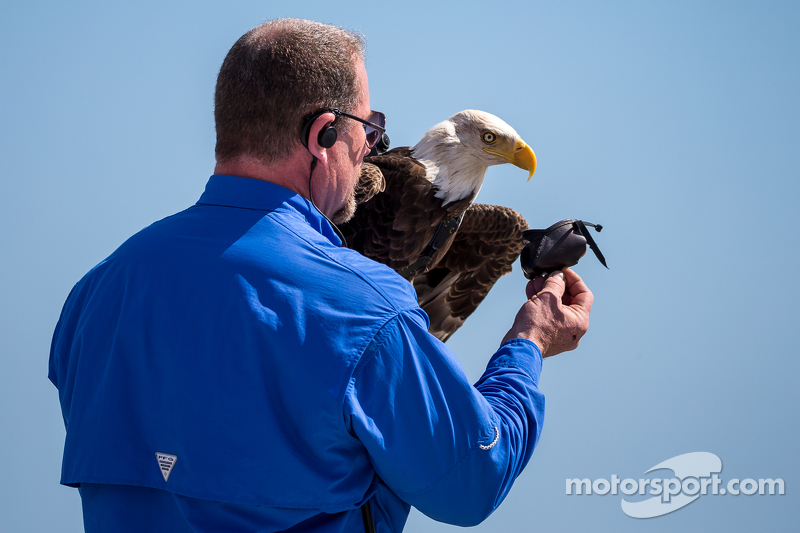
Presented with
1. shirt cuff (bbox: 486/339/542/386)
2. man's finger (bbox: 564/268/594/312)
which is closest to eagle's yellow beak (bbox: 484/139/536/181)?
man's finger (bbox: 564/268/594/312)

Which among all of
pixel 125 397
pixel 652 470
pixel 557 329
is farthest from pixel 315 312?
pixel 652 470

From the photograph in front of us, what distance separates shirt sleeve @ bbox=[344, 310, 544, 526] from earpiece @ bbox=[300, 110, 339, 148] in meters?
0.38

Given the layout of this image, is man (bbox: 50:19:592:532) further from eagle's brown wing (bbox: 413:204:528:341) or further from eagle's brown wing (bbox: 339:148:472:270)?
eagle's brown wing (bbox: 413:204:528:341)

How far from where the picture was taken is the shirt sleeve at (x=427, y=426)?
121cm

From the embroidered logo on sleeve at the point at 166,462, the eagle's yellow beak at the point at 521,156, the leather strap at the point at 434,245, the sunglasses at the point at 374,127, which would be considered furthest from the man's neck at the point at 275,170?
the eagle's yellow beak at the point at 521,156

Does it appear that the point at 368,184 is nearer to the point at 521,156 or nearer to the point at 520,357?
the point at 521,156

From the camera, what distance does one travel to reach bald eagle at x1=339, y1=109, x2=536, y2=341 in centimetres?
409

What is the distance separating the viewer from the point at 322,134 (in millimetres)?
1391

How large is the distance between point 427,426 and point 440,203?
3.11 meters

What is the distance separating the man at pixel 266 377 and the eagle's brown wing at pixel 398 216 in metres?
2.59

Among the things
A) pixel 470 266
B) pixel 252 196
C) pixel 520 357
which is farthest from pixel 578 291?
pixel 470 266

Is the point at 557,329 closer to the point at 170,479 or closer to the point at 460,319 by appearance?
the point at 170,479

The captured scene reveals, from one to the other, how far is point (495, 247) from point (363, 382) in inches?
146

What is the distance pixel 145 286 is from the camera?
1.27 meters
